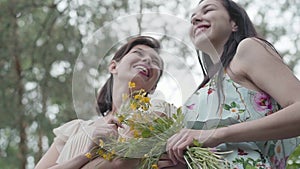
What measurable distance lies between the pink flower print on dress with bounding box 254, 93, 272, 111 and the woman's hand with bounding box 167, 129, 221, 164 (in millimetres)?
132

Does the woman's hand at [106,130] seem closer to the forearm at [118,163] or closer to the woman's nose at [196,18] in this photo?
the forearm at [118,163]

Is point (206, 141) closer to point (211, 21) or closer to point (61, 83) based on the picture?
point (211, 21)

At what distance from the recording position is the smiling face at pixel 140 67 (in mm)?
1443

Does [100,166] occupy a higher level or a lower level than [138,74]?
lower

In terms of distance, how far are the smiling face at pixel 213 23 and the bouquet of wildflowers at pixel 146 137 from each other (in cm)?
22

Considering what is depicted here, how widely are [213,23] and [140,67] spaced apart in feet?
0.66

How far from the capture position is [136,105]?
1356 mm

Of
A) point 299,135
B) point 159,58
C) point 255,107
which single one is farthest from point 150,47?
point 299,135

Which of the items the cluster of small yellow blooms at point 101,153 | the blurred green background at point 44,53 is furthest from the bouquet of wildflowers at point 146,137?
the blurred green background at point 44,53

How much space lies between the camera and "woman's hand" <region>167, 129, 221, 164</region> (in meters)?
1.32

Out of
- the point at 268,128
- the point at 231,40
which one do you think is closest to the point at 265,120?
the point at 268,128

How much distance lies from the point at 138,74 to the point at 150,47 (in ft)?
0.22

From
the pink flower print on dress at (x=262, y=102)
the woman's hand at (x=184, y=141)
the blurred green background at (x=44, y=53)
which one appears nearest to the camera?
the woman's hand at (x=184, y=141)

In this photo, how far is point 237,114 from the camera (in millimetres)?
1421
